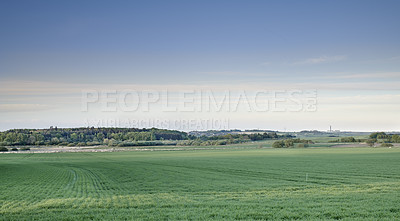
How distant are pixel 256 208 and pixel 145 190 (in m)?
11.5

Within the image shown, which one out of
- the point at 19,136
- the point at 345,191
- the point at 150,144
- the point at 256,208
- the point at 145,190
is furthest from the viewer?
the point at 19,136

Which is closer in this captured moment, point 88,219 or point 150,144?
point 88,219

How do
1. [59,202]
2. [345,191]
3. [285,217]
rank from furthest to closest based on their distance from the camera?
[345,191]
[59,202]
[285,217]

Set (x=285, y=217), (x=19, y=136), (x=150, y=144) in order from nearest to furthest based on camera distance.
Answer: (x=285, y=217) < (x=150, y=144) < (x=19, y=136)

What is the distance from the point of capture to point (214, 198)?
2206 centimetres

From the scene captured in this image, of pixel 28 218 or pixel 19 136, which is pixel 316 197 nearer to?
pixel 28 218

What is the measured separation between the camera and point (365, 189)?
80.9ft

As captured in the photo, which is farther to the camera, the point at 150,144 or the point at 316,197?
the point at 150,144

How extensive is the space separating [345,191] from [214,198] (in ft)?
29.5

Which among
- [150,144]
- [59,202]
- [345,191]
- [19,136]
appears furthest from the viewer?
[19,136]

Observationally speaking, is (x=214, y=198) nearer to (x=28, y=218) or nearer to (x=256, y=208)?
(x=256, y=208)

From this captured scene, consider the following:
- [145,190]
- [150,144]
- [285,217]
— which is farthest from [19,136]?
[285,217]

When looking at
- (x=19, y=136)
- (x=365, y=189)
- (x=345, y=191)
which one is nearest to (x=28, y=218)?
(x=345, y=191)

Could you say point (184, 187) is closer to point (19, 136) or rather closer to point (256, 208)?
point (256, 208)
